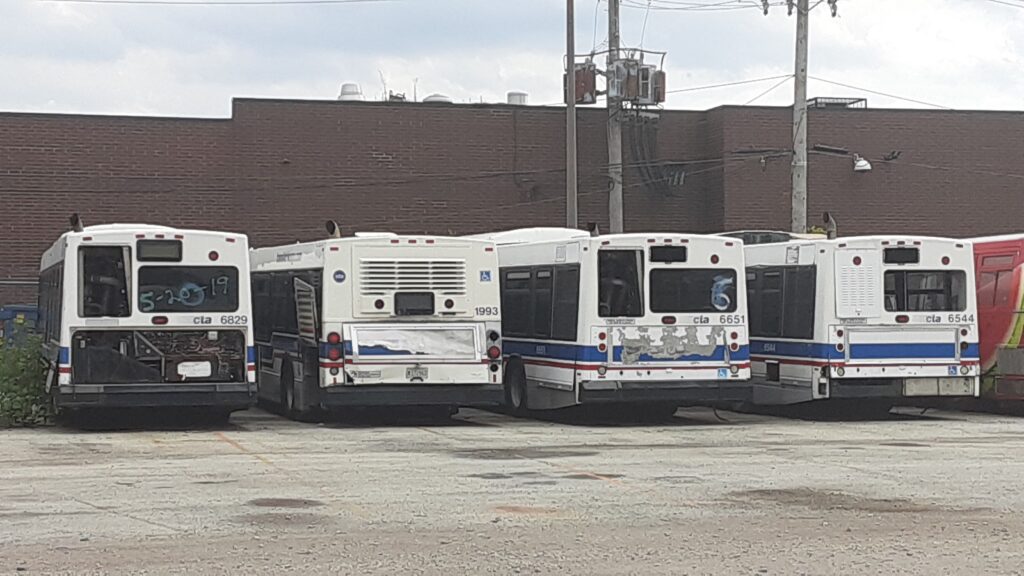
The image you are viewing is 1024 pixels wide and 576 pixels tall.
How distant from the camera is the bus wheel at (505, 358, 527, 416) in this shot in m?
22.3

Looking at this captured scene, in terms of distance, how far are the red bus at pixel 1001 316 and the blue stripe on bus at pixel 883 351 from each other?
854 millimetres

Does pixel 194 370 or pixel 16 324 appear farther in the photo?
pixel 16 324

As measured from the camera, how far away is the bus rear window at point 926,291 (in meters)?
21.5

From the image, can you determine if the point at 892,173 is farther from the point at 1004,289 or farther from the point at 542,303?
the point at 542,303

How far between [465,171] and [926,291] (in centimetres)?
1669

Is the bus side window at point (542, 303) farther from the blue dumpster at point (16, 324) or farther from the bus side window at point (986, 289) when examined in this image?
the blue dumpster at point (16, 324)

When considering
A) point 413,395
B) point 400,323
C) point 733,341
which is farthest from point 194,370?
point 733,341

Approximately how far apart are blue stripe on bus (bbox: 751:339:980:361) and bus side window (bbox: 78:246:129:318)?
9208mm

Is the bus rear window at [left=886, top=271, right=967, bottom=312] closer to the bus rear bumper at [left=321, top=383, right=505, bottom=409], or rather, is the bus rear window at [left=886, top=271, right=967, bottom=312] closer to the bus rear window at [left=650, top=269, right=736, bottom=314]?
the bus rear window at [left=650, top=269, right=736, bottom=314]

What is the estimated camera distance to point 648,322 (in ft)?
66.9

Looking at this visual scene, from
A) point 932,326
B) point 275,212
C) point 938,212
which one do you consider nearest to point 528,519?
point 932,326

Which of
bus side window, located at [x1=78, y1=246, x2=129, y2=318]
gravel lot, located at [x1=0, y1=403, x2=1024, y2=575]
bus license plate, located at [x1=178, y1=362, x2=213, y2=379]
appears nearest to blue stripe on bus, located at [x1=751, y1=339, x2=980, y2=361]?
gravel lot, located at [x1=0, y1=403, x2=1024, y2=575]

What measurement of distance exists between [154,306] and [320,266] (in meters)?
2.26

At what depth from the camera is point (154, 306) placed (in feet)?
62.5
